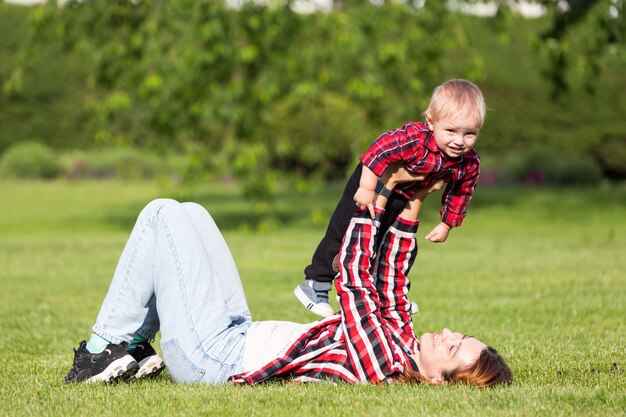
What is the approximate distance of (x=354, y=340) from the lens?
4.24 m

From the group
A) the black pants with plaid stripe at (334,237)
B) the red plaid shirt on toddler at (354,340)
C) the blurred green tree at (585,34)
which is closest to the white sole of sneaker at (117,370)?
the red plaid shirt on toddler at (354,340)

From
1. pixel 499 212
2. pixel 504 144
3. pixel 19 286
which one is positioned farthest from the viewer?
pixel 504 144

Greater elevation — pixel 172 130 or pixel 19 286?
pixel 172 130

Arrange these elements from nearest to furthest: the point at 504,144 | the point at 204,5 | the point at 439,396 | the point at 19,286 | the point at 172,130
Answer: the point at 439,396
the point at 19,286
the point at 204,5
the point at 172,130
the point at 504,144

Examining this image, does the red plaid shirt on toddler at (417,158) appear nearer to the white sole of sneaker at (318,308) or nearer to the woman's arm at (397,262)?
the woman's arm at (397,262)

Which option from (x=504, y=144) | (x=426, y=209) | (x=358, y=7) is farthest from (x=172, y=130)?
(x=504, y=144)

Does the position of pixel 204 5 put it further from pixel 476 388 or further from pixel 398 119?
pixel 476 388

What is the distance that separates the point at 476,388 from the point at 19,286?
6.47 meters

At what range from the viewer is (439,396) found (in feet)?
13.8

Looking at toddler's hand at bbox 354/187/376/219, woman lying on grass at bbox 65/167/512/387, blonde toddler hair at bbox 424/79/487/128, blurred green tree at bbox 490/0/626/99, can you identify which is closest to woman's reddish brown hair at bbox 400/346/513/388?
woman lying on grass at bbox 65/167/512/387

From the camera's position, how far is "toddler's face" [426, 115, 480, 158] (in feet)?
15.0

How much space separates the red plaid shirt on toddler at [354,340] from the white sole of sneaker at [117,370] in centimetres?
53

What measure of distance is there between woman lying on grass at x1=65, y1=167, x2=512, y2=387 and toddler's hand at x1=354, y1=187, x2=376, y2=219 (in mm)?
41

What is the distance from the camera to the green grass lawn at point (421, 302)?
419 cm
